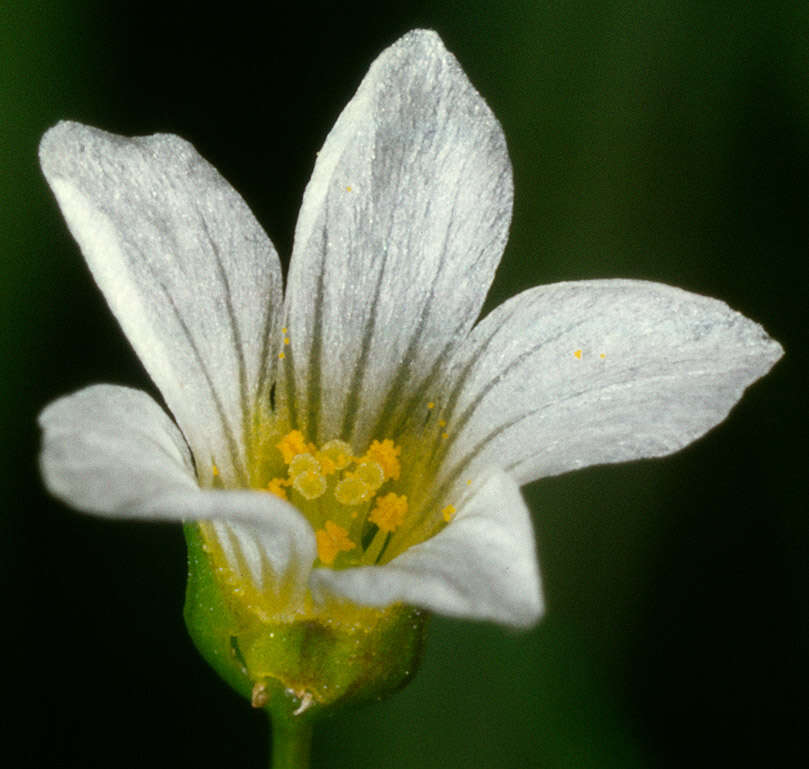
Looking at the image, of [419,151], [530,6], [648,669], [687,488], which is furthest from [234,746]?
[530,6]

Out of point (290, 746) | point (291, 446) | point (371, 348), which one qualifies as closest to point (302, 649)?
point (290, 746)

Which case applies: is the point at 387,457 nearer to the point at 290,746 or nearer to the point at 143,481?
the point at 290,746

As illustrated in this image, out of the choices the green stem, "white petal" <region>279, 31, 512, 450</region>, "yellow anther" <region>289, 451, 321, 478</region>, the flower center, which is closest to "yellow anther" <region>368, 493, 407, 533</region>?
the flower center

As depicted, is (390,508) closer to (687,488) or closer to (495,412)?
(495,412)

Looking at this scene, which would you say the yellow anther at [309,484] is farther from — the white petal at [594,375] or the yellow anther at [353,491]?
the white petal at [594,375]

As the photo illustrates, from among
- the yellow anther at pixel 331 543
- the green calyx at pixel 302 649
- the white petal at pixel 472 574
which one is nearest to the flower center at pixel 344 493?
the yellow anther at pixel 331 543

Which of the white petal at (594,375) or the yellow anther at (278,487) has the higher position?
the white petal at (594,375)
